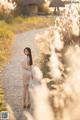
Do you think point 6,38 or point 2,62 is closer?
point 2,62

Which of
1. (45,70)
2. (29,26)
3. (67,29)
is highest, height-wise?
(67,29)

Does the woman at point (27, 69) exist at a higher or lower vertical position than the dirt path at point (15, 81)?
higher

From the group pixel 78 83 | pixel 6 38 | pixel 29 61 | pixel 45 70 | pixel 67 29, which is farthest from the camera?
pixel 6 38

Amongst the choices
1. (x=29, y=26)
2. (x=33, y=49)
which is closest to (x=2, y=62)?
(x=33, y=49)

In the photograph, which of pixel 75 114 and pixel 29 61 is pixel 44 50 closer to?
pixel 29 61

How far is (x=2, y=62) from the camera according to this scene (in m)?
12.8

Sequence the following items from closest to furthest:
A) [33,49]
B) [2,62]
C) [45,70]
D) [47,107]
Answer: [47,107]
[45,70]
[2,62]
[33,49]

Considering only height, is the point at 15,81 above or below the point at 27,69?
below

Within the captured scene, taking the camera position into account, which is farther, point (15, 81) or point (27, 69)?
→ point (15, 81)

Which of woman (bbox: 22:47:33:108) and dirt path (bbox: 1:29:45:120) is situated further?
dirt path (bbox: 1:29:45:120)

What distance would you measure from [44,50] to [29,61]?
1.97 metres

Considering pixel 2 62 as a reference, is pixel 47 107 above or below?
above

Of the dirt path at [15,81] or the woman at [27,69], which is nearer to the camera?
the woman at [27,69]

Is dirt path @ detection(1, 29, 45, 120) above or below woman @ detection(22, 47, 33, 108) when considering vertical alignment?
below
